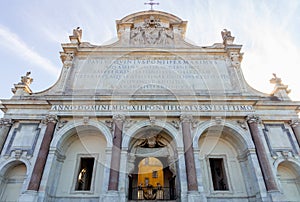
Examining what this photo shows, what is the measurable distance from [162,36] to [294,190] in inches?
542

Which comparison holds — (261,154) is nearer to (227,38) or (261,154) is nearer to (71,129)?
(227,38)

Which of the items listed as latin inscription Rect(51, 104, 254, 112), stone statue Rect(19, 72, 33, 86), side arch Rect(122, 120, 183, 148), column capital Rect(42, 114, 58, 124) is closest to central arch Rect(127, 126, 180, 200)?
side arch Rect(122, 120, 183, 148)

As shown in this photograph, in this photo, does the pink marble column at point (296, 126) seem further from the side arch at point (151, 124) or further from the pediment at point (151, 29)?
the pediment at point (151, 29)

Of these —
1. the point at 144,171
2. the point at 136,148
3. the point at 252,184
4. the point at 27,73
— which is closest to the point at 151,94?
the point at 136,148

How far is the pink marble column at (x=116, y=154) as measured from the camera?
1088 centimetres

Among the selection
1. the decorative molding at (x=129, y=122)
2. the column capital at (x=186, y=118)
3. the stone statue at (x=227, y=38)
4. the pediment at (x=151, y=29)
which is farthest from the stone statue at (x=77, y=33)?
the stone statue at (x=227, y=38)

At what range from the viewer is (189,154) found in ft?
38.5

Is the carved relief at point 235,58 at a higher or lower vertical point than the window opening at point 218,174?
higher

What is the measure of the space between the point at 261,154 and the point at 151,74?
338 inches

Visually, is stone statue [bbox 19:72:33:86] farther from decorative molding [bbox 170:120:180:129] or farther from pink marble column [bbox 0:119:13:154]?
decorative molding [bbox 170:120:180:129]

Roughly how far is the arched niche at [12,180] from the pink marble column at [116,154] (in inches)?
193

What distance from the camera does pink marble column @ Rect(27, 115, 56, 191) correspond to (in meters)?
10.8

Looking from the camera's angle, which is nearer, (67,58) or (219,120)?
(219,120)

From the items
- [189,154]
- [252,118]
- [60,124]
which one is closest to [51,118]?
[60,124]
